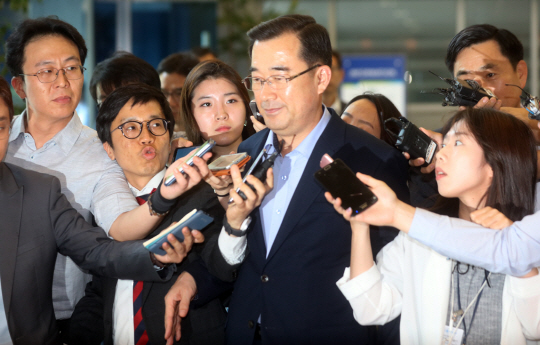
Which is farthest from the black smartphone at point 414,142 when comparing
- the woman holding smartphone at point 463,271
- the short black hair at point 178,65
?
the short black hair at point 178,65

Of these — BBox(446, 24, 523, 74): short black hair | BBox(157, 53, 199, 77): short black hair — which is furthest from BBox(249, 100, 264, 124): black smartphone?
BBox(157, 53, 199, 77): short black hair

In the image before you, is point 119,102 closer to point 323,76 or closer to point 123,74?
point 123,74

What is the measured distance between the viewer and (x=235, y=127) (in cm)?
265

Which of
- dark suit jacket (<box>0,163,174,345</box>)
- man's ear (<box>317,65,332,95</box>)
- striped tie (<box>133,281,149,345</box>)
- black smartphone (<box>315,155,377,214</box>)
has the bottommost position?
striped tie (<box>133,281,149,345</box>)

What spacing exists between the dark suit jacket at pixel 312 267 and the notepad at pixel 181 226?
0.25 metres

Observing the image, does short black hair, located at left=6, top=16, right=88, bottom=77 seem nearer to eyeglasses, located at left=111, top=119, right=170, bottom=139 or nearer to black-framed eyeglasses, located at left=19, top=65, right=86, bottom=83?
black-framed eyeglasses, located at left=19, top=65, right=86, bottom=83

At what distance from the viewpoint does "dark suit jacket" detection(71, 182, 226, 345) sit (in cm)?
213

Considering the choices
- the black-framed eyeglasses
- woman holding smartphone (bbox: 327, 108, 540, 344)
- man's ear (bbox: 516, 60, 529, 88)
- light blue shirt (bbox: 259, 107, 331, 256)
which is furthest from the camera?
man's ear (bbox: 516, 60, 529, 88)

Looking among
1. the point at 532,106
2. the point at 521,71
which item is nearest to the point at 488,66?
the point at 521,71

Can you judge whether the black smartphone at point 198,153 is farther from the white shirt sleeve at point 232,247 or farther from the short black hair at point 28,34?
the short black hair at point 28,34

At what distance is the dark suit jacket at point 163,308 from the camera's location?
2133mm

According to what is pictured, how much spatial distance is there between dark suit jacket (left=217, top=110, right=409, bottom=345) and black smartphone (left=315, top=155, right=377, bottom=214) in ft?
0.85

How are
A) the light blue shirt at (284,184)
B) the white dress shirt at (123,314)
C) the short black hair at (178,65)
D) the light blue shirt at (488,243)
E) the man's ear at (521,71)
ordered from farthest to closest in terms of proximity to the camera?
1. the short black hair at (178,65)
2. the man's ear at (521,71)
3. the white dress shirt at (123,314)
4. the light blue shirt at (284,184)
5. the light blue shirt at (488,243)

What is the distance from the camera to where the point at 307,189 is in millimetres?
1881
